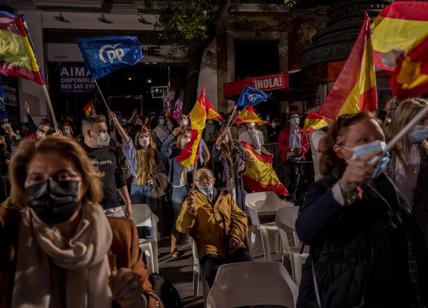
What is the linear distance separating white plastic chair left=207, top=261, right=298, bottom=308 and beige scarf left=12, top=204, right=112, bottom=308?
1.63 metres

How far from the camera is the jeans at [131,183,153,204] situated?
7.44m

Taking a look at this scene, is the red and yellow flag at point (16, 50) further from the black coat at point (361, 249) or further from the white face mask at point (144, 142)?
the black coat at point (361, 249)

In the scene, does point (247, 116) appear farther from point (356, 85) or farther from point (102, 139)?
point (356, 85)

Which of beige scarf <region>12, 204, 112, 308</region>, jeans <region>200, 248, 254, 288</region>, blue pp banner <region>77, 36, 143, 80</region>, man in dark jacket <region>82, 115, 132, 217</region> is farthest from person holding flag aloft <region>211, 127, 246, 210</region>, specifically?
beige scarf <region>12, 204, 112, 308</region>

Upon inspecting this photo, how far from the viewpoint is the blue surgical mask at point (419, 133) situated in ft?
11.4

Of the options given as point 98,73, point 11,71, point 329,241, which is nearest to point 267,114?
point 98,73

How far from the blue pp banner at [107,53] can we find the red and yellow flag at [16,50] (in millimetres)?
1180

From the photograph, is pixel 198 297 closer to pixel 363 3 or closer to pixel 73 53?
pixel 363 3

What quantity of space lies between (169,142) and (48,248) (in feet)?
21.5

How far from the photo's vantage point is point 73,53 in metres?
17.5

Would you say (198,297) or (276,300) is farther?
(198,297)

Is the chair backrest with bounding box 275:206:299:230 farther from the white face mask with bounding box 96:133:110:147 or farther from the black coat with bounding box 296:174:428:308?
the black coat with bounding box 296:174:428:308

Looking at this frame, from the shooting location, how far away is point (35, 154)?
2045 millimetres

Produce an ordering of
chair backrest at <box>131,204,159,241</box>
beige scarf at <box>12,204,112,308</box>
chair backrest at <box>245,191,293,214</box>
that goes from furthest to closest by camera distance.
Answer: chair backrest at <box>245,191,293,214</box> → chair backrest at <box>131,204,159,241</box> → beige scarf at <box>12,204,112,308</box>
